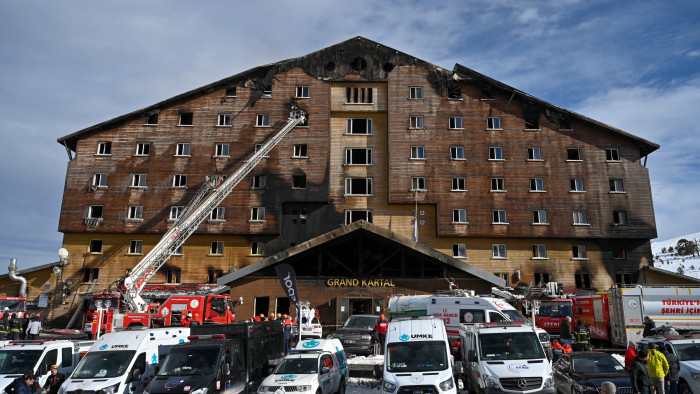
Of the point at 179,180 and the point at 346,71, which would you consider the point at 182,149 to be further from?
the point at 346,71

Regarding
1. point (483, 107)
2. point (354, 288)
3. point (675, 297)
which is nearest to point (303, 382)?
point (354, 288)

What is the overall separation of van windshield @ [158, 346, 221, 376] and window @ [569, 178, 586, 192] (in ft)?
121

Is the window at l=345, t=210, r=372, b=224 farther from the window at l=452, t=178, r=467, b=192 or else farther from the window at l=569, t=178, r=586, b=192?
the window at l=569, t=178, r=586, b=192

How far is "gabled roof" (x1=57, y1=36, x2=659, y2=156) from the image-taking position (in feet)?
143

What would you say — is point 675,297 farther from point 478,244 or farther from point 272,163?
point 272,163

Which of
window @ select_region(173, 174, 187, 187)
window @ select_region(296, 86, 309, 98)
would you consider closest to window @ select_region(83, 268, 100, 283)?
window @ select_region(173, 174, 187, 187)

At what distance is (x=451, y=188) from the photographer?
136 feet

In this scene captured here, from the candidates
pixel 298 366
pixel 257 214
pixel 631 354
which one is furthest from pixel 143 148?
pixel 631 354

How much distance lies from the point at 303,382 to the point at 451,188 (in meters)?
30.2

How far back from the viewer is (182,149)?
141 ft

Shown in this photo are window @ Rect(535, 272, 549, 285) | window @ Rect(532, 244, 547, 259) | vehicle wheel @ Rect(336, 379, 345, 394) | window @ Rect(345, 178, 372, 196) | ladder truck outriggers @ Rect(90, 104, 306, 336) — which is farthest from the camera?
window @ Rect(345, 178, 372, 196)

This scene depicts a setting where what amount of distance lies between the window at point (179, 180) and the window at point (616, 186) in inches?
1542

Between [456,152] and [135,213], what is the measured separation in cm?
3002

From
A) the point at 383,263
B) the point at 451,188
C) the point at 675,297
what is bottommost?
the point at 675,297
